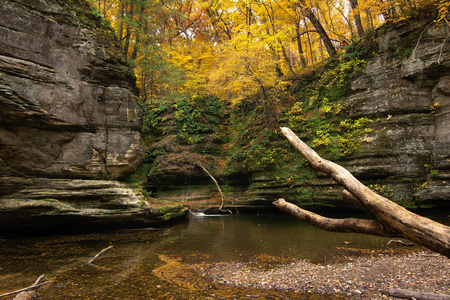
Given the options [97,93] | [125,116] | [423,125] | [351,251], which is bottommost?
[351,251]

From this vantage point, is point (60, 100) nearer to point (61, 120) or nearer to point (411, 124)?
point (61, 120)

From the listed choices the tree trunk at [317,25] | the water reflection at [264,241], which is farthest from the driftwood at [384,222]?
the tree trunk at [317,25]

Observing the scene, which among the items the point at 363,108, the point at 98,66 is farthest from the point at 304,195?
the point at 98,66

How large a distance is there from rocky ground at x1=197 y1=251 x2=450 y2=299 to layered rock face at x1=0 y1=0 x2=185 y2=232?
680cm

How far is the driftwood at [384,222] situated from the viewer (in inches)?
93.1

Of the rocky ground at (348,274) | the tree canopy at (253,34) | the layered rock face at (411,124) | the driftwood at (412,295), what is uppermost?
the tree canopy at (253,34)

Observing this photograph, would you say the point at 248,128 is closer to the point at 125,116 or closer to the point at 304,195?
the point at 304,195

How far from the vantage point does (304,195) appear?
13.0m

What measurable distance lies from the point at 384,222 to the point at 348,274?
3703 millimetres

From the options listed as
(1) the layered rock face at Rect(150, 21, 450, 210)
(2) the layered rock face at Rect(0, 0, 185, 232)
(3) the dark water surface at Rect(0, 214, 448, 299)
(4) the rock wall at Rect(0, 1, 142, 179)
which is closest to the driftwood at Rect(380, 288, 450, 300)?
(3) the dark water surface at Rect(0, 214, 448, 299)

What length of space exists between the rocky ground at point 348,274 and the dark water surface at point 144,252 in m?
0.52

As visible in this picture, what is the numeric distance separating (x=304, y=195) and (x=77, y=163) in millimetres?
11876

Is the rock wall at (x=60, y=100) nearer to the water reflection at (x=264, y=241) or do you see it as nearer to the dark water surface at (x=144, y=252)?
the dark water surface at (x=144, y=252)

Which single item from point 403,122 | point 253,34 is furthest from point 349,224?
point 253,34
